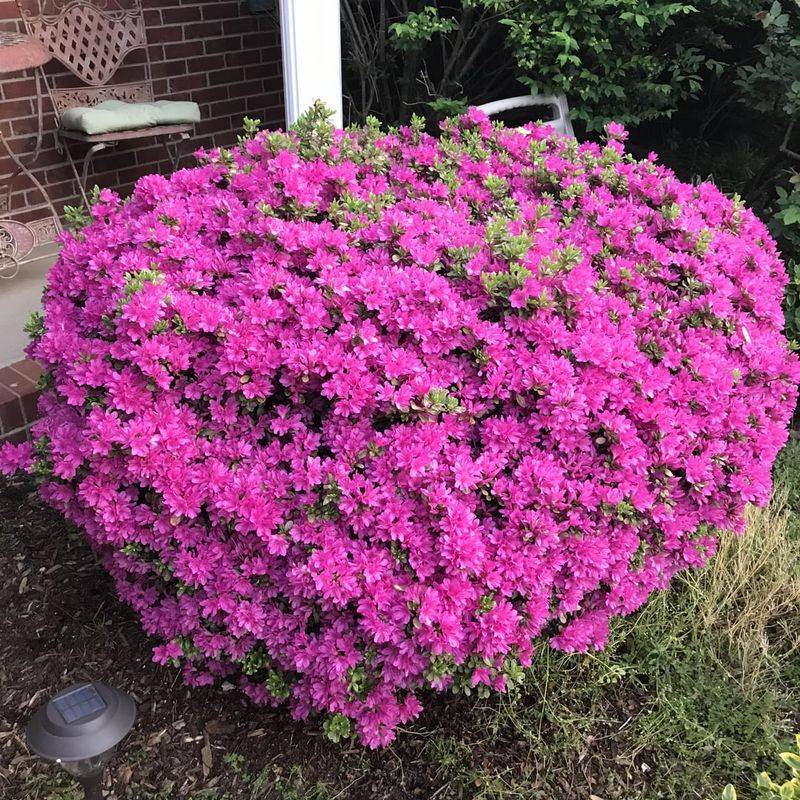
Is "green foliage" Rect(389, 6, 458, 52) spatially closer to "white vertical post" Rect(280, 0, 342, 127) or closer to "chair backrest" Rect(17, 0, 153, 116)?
"white vertical post" Rect(280, 0, 342, 127)

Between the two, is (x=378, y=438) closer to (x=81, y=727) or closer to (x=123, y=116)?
(x=81, y=727)

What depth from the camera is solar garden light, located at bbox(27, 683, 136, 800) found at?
1.39m

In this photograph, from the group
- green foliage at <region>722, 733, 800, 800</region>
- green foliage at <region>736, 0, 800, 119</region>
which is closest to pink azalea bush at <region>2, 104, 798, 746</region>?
green foliage at <region>722, 733, 800, 800</region>

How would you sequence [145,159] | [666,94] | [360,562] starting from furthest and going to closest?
[145,159] → [666,94] → [360,562]

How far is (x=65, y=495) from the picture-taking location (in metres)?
1.95

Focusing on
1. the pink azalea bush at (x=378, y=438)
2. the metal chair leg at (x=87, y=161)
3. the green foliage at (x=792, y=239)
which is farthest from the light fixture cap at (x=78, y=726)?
the metal chair leg at (x=87, y=161)

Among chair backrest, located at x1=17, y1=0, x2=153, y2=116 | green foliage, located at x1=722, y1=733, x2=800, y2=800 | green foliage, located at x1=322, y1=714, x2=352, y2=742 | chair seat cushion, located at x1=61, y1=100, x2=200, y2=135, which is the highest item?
chair backrest, located at x1=17, y1=0, x2=153, y2=116

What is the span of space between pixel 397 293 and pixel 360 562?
2.08ft

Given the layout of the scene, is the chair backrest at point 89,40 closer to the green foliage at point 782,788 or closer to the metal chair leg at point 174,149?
the metal chair leg at point 174,149

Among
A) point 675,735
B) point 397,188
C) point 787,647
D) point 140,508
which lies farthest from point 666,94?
point 140,508

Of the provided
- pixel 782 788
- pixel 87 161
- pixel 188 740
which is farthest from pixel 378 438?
pixel 87 161

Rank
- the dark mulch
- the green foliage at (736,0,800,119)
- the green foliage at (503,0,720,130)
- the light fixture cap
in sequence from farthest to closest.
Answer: the green foliage at (503,0,720,130) → the green foliage at (736,0,800,119) → the dark mulch → the light fixture cap

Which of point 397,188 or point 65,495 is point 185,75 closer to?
point 397,188

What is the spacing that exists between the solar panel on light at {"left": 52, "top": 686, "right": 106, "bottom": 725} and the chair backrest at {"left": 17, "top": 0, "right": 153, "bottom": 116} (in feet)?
12.3
